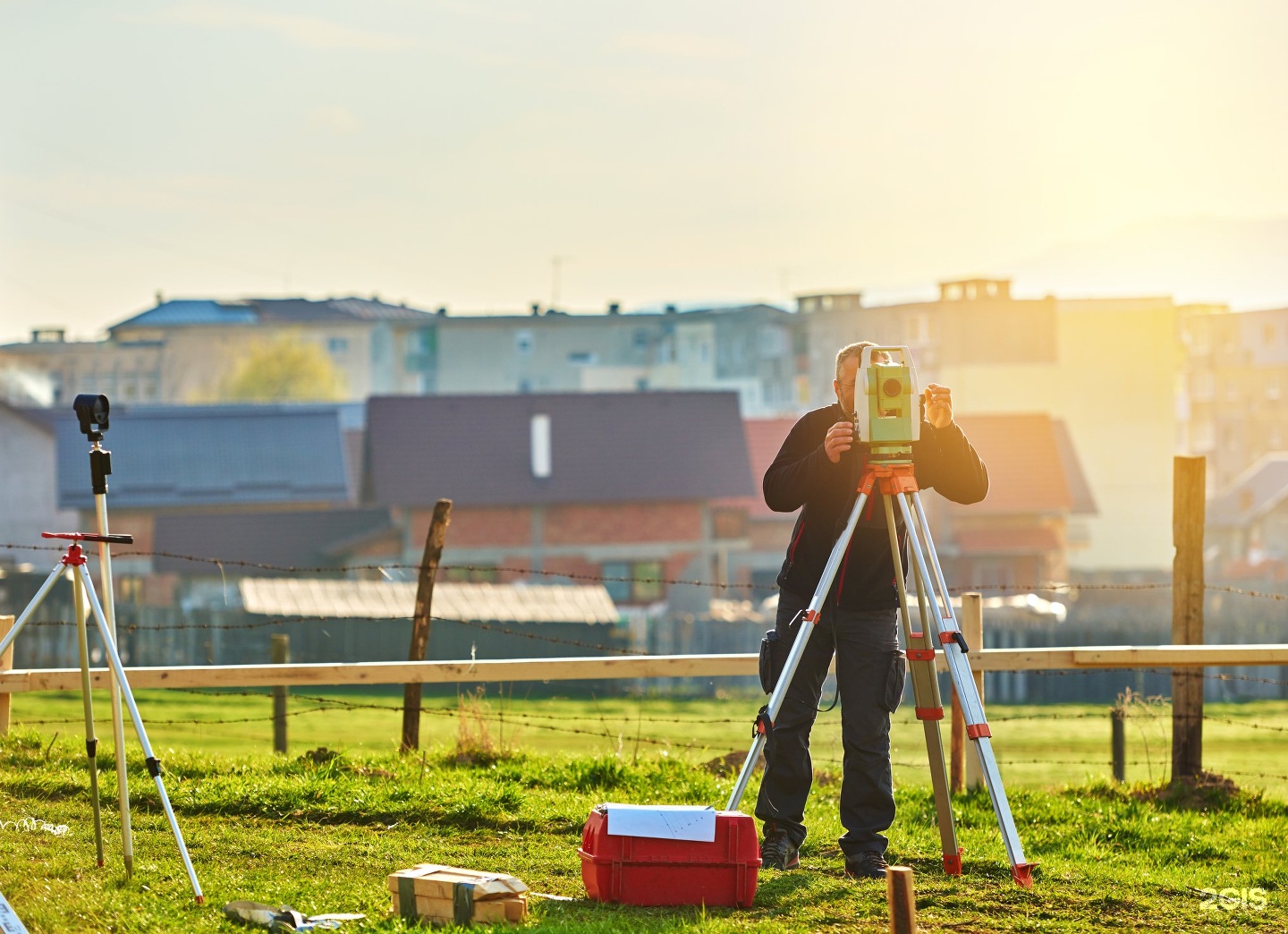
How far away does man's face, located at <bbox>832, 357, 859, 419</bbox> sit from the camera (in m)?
5.80

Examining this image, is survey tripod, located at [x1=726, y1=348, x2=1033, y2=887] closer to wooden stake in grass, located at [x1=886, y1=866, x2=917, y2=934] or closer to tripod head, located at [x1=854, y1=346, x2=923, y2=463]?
tripod head, located at [x1=854, y1=346, x2=923, y2=463]

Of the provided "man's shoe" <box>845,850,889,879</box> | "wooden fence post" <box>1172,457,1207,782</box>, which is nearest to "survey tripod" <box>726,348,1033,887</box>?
"man's shoe" <box>845,850,889,879</box>

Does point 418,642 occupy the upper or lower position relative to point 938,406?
lower

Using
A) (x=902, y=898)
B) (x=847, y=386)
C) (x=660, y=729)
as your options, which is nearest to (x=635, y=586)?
A: (x=660, y=729)

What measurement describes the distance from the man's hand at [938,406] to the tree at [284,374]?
3331 inches

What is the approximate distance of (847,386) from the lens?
5824mm

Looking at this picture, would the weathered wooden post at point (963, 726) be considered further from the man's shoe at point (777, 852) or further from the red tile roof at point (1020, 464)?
the red tile roof at point (1020, 464)

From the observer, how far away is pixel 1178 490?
8.70 meters

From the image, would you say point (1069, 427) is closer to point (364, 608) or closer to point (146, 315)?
point (364, 608)

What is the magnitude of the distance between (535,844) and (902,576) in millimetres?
2004

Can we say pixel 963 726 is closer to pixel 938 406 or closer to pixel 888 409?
pixel 938 406

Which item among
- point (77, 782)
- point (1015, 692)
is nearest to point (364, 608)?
point (1015, 692)

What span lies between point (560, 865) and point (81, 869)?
1.82 meters

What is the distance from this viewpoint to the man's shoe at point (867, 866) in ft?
18.7
